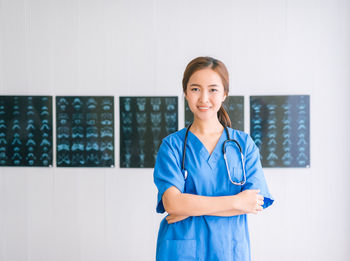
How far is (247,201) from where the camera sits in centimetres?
98

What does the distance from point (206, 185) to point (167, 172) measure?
161mm

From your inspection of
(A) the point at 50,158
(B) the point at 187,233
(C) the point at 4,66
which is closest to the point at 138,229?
(A) the point at 50,158

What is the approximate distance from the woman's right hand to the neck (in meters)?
0.28

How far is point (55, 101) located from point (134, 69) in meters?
0.61

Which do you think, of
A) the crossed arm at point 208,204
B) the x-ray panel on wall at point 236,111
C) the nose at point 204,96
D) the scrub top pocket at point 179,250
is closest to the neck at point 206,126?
the nose at point 204,96

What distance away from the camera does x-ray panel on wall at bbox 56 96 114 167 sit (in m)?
1.82

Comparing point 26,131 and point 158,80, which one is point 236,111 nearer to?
point 158,80

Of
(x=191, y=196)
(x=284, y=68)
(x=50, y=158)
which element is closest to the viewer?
(x=191, y=196)

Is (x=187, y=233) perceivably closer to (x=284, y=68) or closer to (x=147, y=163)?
(x=147, y=163)

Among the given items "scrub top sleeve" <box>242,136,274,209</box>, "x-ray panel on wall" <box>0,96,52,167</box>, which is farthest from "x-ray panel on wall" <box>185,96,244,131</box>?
"x-ray panel on wall" <box>0,96,52,167</box>

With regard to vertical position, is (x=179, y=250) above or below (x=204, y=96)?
below

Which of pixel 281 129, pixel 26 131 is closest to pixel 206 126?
pixel 281 129

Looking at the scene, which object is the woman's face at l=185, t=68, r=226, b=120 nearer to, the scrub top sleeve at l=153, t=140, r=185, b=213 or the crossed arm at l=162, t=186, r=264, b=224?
the scrub top sleeve at l=153, t=140, r=185, b=213

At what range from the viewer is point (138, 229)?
182 cm
